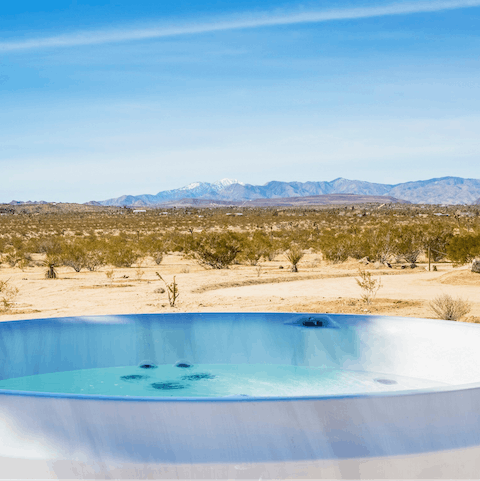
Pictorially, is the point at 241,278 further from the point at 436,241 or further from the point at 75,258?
the point at 436,241

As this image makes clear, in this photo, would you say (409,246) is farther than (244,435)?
Yes

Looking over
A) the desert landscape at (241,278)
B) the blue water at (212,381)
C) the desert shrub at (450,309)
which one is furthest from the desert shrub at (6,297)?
the desert shrub at (450,309)

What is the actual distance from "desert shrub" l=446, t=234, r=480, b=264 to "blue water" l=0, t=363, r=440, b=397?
45.3 ft

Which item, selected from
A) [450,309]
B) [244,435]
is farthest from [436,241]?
[244,435]

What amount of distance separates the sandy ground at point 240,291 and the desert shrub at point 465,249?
0.74 metres

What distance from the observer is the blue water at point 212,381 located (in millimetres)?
9078

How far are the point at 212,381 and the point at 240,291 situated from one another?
305 inches

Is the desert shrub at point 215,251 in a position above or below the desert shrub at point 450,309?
above

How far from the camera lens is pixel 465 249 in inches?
875

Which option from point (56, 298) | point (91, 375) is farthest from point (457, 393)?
point (56, 298)

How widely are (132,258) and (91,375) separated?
52.6 feet

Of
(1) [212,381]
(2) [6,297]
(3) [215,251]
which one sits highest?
(3) [215,251]

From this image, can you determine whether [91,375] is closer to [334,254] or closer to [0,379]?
[0,379]

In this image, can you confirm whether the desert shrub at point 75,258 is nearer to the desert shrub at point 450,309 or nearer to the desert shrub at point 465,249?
the desert shrub at point 465,249
